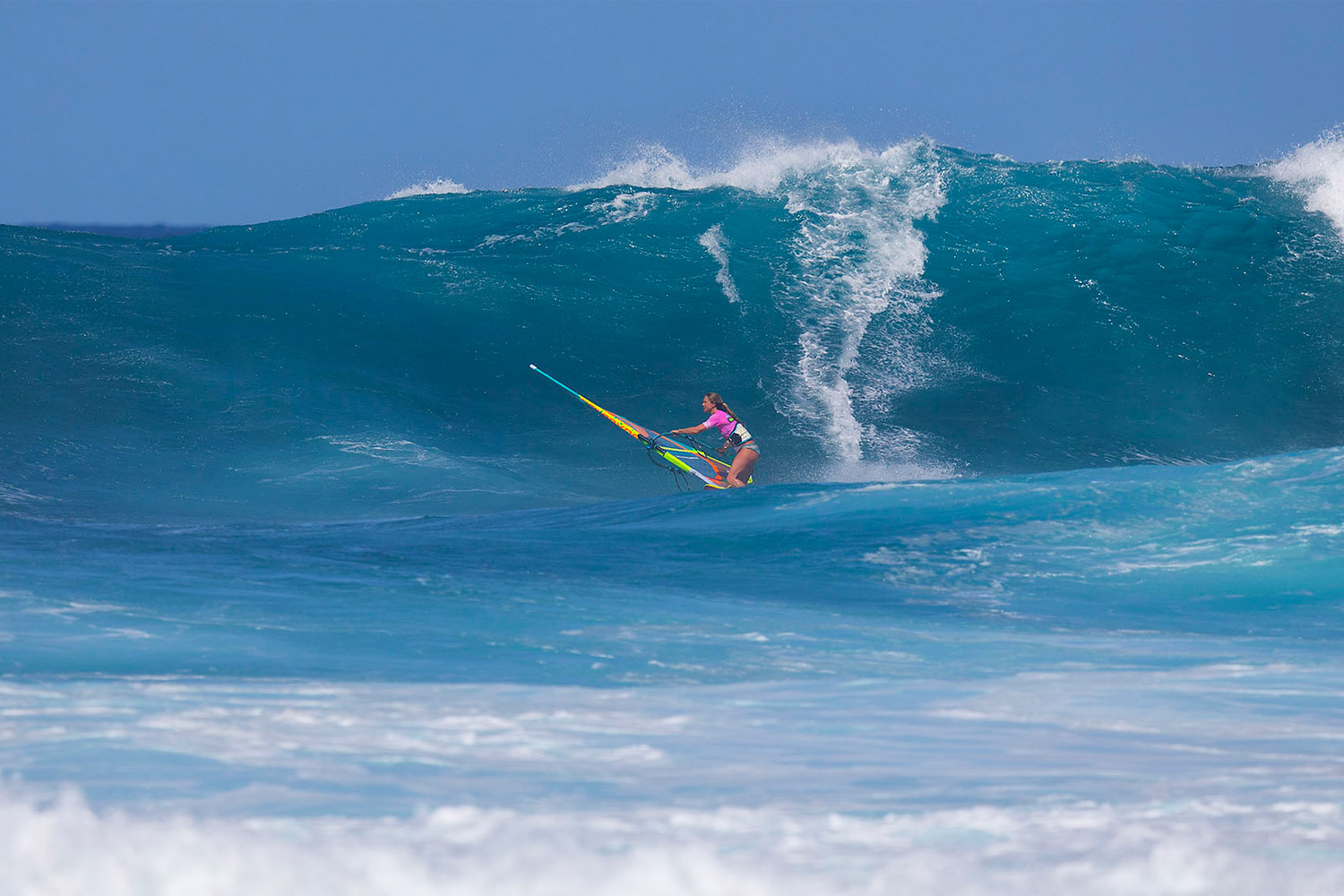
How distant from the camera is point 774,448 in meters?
11.3

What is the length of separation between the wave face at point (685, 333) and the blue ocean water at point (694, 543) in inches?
2.4

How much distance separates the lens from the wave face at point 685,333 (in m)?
10.1

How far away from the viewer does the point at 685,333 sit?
43.3 ft

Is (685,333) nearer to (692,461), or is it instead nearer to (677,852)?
(692,461)

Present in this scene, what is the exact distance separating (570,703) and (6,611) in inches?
86.3

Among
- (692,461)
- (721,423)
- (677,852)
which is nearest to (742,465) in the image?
(721,423)

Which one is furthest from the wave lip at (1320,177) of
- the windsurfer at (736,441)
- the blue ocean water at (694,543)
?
the windsurfer at (736,441)

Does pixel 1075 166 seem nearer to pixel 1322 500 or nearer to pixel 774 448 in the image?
pixel 774 448

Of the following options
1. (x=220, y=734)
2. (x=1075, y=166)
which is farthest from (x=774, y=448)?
(x=220, y=734)

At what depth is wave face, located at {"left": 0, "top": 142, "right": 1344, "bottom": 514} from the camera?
10.1 m

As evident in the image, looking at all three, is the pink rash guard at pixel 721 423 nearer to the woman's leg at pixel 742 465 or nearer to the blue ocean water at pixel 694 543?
the woman's leg at pixel 742 465

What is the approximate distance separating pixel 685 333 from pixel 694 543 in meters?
7.22

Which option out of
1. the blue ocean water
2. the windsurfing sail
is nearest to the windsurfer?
the windsurfing sail

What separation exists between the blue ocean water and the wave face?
6 cm
